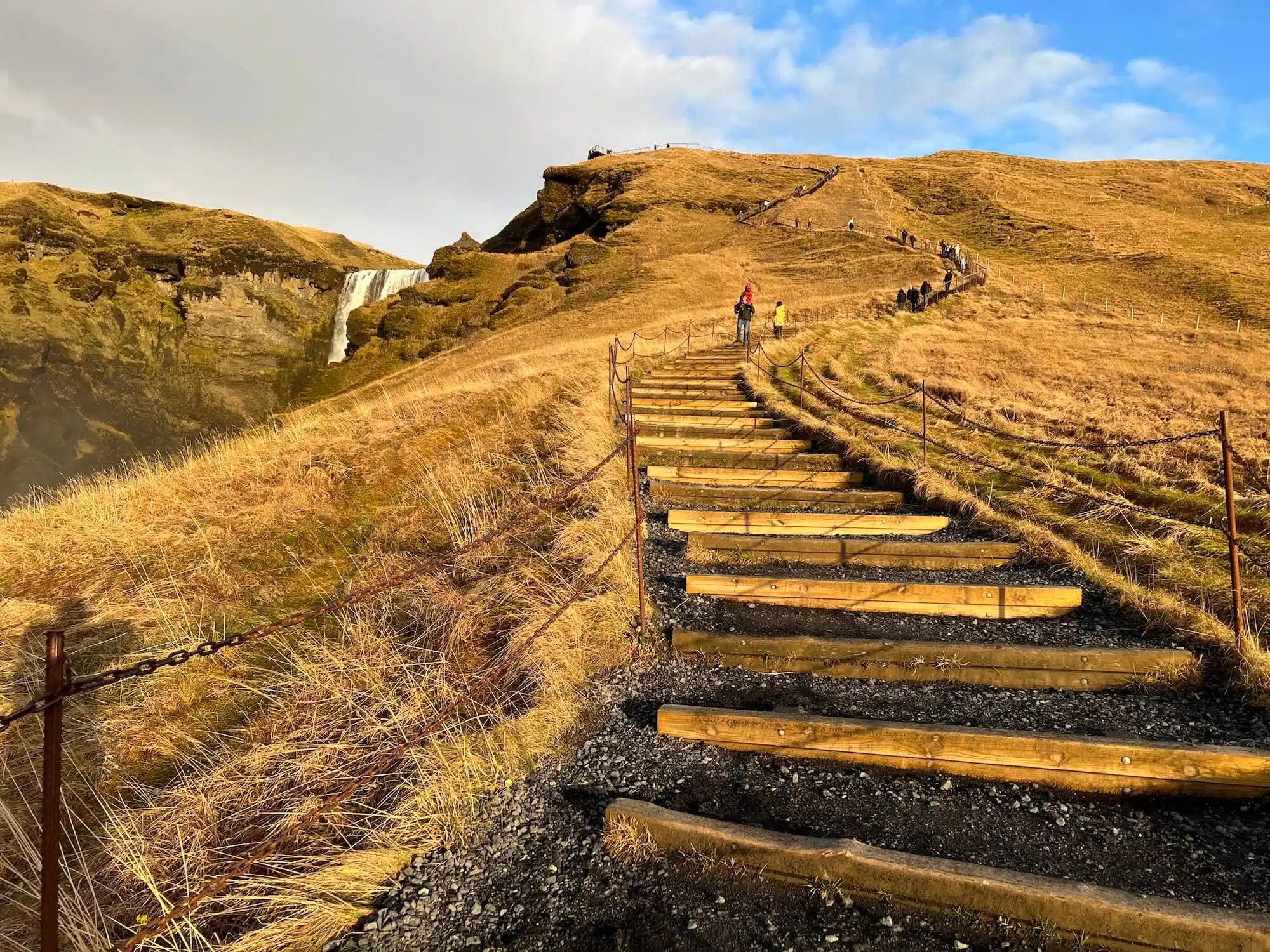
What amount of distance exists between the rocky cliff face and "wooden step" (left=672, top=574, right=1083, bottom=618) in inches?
1615

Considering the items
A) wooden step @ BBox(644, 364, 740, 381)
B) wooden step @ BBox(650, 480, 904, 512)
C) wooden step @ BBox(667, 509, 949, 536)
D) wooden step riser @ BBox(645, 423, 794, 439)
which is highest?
wooden step @ BBox(644, 364, 740, 381)

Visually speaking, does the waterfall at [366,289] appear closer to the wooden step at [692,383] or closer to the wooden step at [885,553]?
the wooden step at [692,383]

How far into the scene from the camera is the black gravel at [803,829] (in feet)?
9.26

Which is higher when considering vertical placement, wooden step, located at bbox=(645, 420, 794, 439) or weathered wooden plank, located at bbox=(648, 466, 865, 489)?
wooden step, located at bbox=(645, 420, 794, 439)

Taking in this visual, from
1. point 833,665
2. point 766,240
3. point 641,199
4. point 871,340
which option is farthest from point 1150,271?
point 833,665

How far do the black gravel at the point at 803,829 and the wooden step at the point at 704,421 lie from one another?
6.54m

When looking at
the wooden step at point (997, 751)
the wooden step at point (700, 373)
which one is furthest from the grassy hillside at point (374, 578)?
the wooden step at point (700, 373)

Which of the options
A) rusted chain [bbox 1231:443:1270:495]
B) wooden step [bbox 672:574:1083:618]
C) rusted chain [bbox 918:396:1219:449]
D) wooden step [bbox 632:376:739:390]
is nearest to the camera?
rusted chain [bbox 1231:443:1270:495]

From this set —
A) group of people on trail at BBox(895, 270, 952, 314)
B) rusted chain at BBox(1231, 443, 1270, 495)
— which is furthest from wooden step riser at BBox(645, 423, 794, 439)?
group of people on trail at BBox(895, 270, 952, 314)

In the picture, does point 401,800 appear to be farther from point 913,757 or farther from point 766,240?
point 766,240

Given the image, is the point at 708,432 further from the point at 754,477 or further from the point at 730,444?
the point at 754,477

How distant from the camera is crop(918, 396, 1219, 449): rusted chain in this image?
6.61 m

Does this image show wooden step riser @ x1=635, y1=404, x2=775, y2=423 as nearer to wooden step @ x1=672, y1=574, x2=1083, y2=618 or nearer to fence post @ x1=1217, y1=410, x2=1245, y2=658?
wooden step @ x1=672, y1=574, x2=1083, y2=618

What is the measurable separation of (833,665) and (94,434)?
48738 mm
